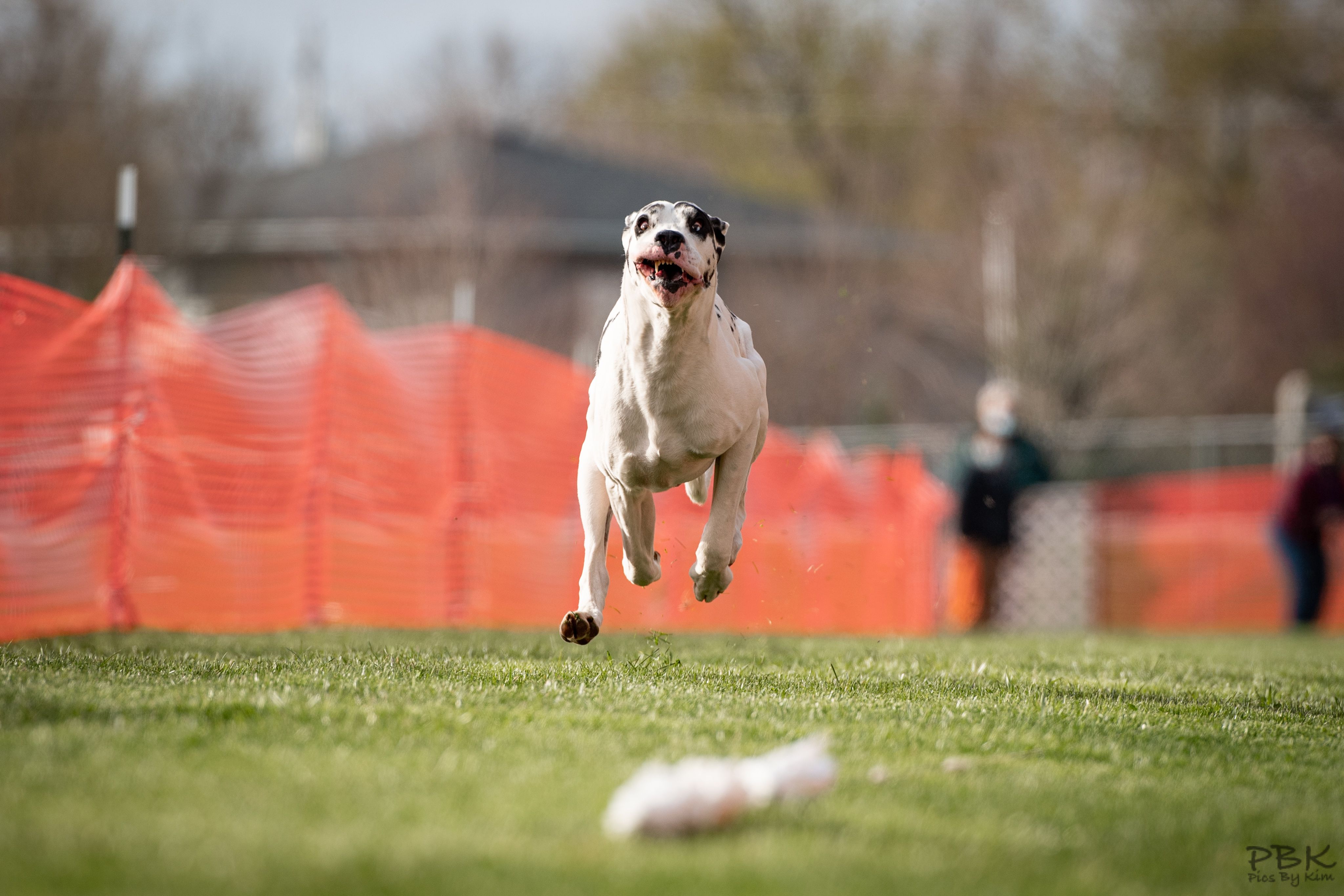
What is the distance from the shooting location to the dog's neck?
222 inches

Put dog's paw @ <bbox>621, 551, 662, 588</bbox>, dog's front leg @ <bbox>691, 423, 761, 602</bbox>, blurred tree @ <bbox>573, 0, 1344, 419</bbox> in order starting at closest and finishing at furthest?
dog's front leg @ <bbox>691, 423, 761, 602</bbox>
dog's paw @ <bbox>621, 551, 662, 588</bbox>
blurred tree @ <bbox>573, 0, 1344, 419</bbox>

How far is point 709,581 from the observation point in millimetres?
6465

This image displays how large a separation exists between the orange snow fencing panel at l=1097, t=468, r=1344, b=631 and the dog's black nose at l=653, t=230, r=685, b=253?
16054 millimetres

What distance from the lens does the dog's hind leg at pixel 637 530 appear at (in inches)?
250

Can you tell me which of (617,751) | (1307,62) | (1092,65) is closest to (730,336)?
(617,751)

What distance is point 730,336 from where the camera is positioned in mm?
6340

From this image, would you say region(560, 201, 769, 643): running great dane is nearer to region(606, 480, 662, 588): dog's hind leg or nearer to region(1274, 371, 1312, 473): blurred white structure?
region(606, 480, 662, 588): dog's hind leg

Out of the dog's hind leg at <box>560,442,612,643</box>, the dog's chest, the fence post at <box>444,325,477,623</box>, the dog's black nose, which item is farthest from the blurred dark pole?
the dog's black nose

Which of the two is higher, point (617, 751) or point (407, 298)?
point (407, 298)

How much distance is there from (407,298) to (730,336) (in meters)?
18.1

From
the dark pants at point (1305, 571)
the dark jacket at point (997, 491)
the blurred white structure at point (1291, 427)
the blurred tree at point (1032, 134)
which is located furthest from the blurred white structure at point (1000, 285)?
the dark jacket at point (997, 491)

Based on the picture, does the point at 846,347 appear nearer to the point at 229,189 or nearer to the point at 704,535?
the point at 229,189

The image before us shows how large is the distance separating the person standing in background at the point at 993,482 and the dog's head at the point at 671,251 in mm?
9250

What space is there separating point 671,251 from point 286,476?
19.6 feet
